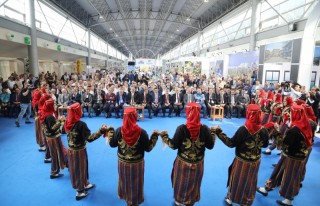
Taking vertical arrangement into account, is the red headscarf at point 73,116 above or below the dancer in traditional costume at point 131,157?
above

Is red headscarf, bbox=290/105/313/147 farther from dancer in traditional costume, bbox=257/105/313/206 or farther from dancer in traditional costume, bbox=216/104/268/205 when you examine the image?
dancer in traditional costume, bbox=216/104/268/205

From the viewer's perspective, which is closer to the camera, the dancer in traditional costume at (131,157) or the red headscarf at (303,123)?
the dancer in traditional costume at (131,157)

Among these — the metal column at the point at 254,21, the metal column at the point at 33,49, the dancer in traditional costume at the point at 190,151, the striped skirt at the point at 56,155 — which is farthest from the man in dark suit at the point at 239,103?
the metal column at the point at 33,49

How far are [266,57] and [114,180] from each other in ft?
29.5

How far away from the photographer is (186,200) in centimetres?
267

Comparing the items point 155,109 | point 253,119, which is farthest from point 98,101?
point 253,119

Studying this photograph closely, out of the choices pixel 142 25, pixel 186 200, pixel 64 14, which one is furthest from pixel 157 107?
pixel 142 25

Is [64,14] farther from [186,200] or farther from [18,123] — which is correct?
[186,200]

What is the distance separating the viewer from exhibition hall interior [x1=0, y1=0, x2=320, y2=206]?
2.70 metres

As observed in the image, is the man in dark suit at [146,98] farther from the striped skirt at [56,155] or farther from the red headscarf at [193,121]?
the red headscarf at [193,121]

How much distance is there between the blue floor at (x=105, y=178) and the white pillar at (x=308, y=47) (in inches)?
126

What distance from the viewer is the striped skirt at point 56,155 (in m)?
3.73

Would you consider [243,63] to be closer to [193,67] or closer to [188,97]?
[188,97]

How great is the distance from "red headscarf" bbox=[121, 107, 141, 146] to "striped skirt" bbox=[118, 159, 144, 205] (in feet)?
1.04
